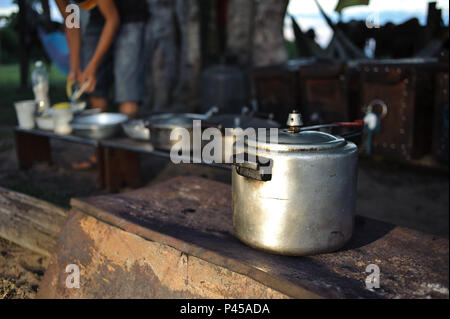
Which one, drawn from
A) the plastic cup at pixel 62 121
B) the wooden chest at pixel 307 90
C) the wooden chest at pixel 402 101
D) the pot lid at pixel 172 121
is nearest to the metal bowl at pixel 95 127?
the plastic cup at pixel 62 121

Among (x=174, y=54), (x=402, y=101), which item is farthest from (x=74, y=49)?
(x=174, y=54)

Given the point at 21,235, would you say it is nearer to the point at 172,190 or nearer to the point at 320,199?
the point at 172,190

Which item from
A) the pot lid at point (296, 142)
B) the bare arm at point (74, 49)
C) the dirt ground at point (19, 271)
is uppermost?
the bare arm at point (74, 49)

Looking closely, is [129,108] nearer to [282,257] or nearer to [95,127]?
[95,127]

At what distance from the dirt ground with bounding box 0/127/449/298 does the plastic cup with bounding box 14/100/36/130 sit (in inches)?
19.9

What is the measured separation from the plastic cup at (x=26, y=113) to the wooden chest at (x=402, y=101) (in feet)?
9.74

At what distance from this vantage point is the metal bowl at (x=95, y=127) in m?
3.03

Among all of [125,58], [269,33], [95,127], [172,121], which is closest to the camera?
[172,121]

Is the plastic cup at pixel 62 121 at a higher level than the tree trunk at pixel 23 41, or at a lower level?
lower

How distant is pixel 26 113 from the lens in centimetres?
345

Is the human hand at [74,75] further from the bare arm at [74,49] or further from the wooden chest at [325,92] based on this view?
the wooden chest at [325,92]

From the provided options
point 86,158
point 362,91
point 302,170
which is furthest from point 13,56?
point 302,170

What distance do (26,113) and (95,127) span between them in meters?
0.86
